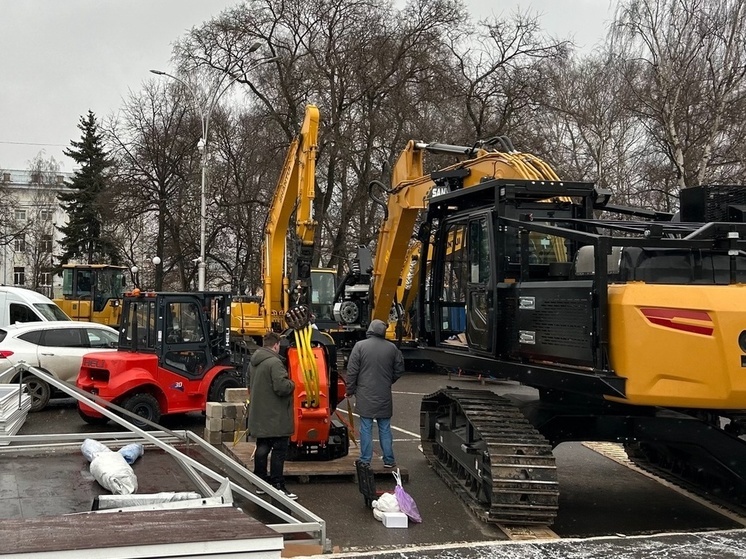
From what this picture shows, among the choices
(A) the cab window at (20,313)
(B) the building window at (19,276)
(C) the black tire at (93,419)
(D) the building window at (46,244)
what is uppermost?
(D) the building window at (46,244)

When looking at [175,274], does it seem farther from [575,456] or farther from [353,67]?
[575,456]

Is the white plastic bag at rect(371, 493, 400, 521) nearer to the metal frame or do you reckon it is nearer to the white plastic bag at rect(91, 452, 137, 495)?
the metal frame

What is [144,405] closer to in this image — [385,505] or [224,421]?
[224,421]

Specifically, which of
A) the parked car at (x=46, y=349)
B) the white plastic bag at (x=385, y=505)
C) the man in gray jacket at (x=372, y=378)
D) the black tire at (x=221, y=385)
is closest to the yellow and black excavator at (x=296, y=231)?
the black tire at (x=221, y=385)

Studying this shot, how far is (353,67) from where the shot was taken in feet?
99.2

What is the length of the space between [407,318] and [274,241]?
5.21 meters

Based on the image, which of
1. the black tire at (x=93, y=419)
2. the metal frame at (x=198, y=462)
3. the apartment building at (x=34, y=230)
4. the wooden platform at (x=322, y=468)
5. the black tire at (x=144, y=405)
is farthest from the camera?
the apartment building at (x=34, y=230)

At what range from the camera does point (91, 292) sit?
32.2 metres

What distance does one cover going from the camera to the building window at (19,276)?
258ft

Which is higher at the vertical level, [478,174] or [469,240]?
[478,174]

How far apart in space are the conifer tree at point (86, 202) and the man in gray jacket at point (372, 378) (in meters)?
41.2

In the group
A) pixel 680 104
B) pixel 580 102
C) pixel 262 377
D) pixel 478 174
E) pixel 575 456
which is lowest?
pixel 575 456

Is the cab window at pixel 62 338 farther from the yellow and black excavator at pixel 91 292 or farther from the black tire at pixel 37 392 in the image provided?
the yellow and black excavator at pixel 91 292

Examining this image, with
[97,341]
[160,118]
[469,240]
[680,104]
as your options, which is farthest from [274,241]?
[160,118]
